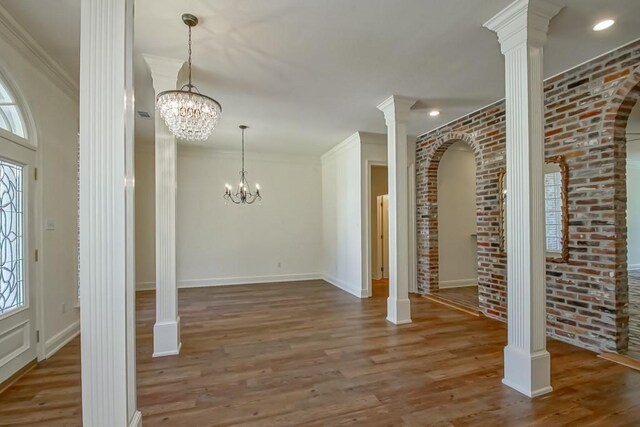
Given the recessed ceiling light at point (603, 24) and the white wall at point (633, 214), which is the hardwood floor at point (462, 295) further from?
the white wall at point (633, 214)

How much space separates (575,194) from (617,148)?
519mm

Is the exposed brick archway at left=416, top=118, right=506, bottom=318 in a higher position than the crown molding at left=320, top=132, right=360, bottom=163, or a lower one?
lower

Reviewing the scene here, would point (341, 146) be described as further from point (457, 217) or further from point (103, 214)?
point (103, 214)

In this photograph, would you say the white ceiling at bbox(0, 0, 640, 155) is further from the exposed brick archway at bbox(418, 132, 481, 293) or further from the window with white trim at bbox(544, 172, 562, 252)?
the exposed brick archway at bbox(418, 132, 481, 293)

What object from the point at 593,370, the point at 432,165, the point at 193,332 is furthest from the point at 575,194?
the point at 193,332

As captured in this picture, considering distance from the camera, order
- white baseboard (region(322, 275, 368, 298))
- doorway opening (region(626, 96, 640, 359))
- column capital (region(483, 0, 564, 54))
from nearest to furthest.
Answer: column capital (region(483, 0, 564, 54)), doorway opening (region(626, 96, 640, 359)), white baseboard (region(322, 275, 368, 298))

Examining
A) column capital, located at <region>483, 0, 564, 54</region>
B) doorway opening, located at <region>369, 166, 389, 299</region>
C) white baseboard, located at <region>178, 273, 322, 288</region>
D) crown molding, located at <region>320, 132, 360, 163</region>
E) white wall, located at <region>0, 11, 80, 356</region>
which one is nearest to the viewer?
column capital, located at <region>483, 0, 564, 54</region>

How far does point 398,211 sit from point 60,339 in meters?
4.15

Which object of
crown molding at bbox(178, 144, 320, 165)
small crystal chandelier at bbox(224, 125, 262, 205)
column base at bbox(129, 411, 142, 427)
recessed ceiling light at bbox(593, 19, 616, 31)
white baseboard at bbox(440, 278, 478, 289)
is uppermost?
recessed ceiling light at bbox(593, 19, 616, 31)

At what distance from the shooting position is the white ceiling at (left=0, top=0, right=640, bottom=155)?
7.25ft

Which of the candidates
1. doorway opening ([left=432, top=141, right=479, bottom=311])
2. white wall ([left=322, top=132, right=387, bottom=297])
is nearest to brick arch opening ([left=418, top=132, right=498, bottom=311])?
doorway opening ([left=432, top=141, right=479, bottom=311])

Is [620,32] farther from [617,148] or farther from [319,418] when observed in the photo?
[319,418]

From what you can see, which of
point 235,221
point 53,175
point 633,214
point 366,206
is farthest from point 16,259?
point 633,214

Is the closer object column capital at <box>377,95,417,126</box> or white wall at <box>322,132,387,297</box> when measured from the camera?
column capital at <box>377,95,417,126</box>
